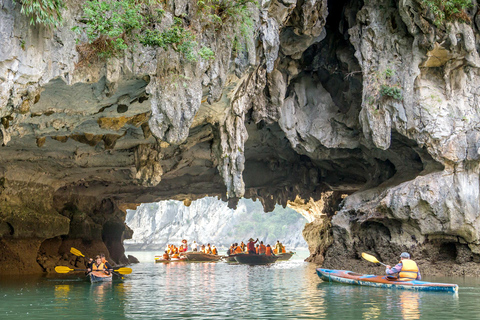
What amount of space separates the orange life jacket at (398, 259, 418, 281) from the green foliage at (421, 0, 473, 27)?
830 cm

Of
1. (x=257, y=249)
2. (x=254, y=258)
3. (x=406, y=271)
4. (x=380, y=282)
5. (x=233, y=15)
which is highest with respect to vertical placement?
(x=233, y=15)

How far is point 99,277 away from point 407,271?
9919 mm

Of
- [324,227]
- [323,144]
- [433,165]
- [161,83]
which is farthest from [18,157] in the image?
[324,227]

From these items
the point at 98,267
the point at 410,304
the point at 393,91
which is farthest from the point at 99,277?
the point at 393,91

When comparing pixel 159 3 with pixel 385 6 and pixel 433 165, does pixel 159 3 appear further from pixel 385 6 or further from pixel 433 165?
pixel 433 165

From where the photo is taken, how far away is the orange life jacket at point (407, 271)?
12750mm

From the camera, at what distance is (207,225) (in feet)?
324

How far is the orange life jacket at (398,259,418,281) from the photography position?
41.8 feet

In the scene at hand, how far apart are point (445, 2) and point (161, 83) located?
10.5m

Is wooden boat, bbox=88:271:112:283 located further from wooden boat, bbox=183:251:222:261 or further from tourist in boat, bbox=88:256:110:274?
wooden boat, bbox=183:251:222:261

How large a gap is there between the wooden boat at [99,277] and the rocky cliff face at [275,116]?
3.37 metres

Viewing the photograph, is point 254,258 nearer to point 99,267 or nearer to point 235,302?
point 99,267

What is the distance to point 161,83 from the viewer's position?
11711 mm

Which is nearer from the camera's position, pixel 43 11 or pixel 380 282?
pixel 43 11
